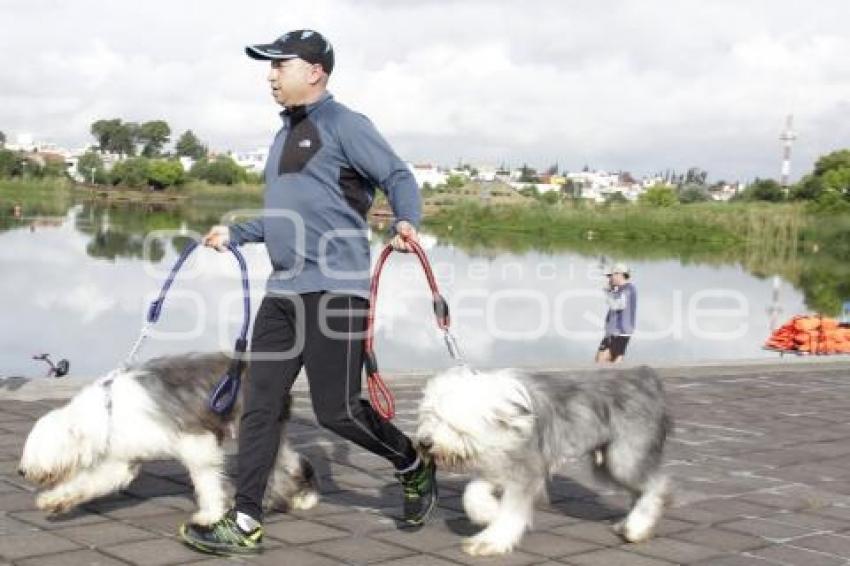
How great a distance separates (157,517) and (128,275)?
25.9m

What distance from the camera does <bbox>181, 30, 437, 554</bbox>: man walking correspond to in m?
5.15

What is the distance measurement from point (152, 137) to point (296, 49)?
6071 inches

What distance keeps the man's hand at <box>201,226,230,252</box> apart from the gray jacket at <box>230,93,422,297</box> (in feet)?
0.81

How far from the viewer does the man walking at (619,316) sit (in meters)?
14.7

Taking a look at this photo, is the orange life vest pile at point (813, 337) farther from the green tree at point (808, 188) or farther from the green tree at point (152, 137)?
the green tree at point (152, 137)

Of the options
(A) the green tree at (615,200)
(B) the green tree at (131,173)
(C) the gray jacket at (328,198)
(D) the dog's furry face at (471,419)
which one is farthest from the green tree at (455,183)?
(D) the dog's furry face at (471,419)

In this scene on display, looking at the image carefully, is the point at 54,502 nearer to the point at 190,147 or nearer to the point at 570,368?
the point at 570,368

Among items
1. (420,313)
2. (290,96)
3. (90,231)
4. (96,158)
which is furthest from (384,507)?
(96,158)

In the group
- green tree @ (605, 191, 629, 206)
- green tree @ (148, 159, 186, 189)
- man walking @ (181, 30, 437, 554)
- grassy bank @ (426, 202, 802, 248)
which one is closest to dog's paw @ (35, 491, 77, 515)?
man walking @ (181, 30, 437, 554)

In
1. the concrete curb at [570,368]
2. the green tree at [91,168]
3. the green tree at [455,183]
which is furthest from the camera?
the green tree at [455,183]

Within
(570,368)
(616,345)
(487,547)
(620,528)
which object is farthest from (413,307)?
(487,547)

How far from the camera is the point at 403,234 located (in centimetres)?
514

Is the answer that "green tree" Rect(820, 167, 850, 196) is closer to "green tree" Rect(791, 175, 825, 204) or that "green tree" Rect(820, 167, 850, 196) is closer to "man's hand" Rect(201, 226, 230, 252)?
"green tree" Rect(791, 175, 825, 204)

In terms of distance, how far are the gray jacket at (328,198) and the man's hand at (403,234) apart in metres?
0.04
